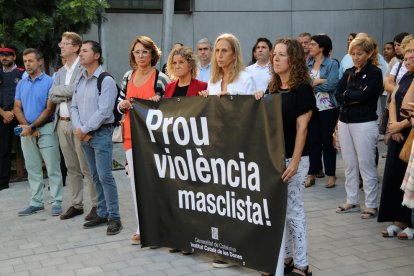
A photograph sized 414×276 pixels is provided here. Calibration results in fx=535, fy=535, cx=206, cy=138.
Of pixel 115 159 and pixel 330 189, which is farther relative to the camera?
pixel 115 159

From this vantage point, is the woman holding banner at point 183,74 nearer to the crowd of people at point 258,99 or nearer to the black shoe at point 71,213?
the crowd of people at point 258,99

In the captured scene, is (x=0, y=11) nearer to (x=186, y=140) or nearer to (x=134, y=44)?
(x=134, y=44)

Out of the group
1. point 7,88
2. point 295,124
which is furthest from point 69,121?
point 295,124

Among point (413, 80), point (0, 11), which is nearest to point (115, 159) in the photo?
point (0, 11)

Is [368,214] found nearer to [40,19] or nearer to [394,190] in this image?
[394,190]

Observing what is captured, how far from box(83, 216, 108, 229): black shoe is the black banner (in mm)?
1141

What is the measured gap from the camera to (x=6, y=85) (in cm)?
828

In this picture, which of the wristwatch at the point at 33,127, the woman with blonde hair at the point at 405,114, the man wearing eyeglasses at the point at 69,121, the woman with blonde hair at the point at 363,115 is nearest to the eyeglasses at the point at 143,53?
the man wearing eyeglasses at the point at 69,121

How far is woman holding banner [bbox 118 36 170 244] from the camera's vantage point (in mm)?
5480

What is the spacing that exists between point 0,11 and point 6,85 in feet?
4.01

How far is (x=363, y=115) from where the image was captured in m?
6.10

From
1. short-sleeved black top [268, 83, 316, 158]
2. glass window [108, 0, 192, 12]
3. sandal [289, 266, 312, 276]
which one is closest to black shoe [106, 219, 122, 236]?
sandal [289, 266, 312, 276]

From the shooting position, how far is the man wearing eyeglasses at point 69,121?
6.51 meters

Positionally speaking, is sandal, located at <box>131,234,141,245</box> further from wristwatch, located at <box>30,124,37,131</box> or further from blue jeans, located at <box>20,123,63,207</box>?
wristwatch, located at <box>30,124,37,131</box>
